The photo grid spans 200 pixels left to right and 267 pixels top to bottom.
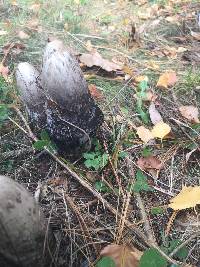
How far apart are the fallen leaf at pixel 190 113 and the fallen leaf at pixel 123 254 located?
1067mm

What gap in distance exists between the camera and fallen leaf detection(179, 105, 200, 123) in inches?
95.6

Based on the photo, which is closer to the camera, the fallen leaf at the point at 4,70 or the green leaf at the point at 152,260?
the green leaf at the point at 152,260

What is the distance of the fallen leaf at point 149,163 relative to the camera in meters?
2.11

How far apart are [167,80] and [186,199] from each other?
123 cm

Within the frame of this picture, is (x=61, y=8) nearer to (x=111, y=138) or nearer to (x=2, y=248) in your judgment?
(x=111, y=138)

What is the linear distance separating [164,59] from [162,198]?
180 centimetres

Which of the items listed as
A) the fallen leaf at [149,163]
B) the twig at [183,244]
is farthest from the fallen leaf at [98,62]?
the twig at [183,244]

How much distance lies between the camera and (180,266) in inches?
61.3

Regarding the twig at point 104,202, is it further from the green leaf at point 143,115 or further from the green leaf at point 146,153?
the green leaf at point 143,115

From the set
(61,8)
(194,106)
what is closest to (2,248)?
(194,106)

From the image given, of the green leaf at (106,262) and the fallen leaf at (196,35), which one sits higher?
the fallen leaf at (196,35)

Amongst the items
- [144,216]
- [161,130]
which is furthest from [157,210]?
[161,130]

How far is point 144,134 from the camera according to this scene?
2.29 meters

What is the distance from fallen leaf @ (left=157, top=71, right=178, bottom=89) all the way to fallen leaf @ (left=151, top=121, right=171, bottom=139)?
1.93 ft
